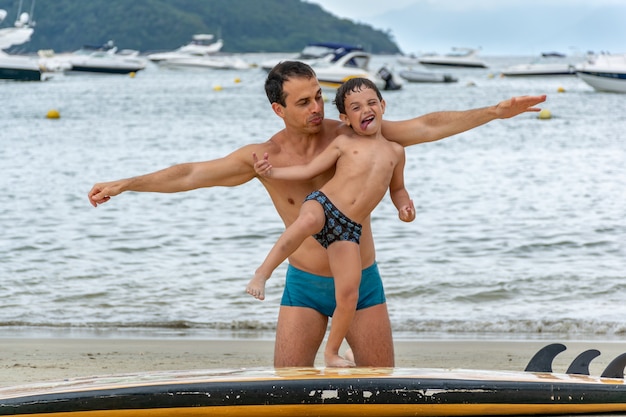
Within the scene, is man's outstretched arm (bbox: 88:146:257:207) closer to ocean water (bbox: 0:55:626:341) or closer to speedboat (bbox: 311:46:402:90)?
ocean water (bbox: 0:55:626:341)

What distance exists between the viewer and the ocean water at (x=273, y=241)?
8.47 meters

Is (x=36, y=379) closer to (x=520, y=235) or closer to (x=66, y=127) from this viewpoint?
(x=520, y=235)

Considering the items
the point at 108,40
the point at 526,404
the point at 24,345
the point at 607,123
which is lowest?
the point at 24,345

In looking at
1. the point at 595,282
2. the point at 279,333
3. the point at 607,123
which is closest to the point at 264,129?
the point at 607,123

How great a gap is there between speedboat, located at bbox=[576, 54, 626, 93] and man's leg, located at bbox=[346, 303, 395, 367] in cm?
4240

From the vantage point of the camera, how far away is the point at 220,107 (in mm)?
42719

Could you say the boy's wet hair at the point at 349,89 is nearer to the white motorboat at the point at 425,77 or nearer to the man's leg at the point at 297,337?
the man's leg at the point at 297,337

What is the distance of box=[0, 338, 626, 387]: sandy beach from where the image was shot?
6473 mm

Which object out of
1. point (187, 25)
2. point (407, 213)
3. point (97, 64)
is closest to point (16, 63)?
point (97, 64)

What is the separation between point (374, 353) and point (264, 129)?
27.7m

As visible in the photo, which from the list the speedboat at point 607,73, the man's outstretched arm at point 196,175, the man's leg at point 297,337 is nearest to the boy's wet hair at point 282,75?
the man's outstretched arm at point 196,175

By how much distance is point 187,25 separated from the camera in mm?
138000

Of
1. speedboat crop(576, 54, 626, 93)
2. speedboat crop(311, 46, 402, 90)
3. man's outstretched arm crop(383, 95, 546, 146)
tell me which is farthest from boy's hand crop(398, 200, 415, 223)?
speedboat crop(576, 54, 626, 93)

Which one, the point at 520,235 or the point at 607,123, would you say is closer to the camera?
the point at 520,235
